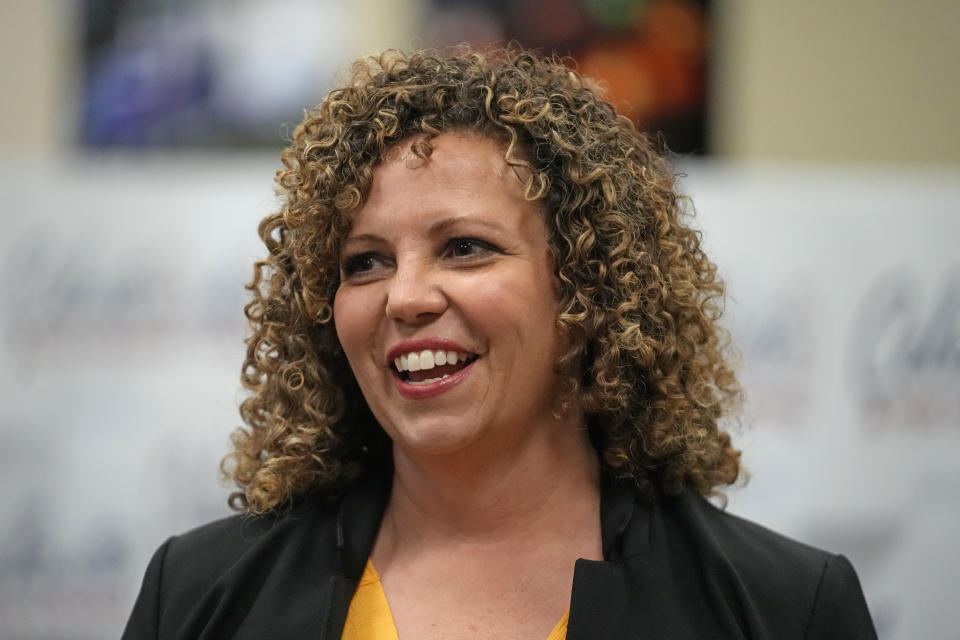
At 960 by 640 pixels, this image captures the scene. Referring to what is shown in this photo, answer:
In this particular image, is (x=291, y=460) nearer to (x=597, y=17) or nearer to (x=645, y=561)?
(x=645, y=561)

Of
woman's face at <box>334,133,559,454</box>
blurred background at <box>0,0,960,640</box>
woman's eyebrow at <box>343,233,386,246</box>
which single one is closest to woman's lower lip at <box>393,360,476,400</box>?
woman's face at <box>334,133,559,454</box>

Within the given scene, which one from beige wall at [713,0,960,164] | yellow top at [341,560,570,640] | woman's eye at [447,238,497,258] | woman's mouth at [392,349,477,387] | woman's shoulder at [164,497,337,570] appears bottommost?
yellow top at [341,560,570,640]

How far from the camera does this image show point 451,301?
1.46 metres

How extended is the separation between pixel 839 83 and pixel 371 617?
10.0 feet

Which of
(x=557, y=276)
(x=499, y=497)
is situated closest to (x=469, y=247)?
(x=557, y=276)

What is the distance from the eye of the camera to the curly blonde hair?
1543 millimetres

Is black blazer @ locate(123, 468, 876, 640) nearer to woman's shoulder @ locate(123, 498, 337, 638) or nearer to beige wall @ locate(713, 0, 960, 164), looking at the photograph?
woman's shoulder @ locate(123, 498, 337, 638)

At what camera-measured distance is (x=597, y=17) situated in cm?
378

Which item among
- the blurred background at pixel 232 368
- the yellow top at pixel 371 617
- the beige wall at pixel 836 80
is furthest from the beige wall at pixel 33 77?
the yellow top at pixel 371 617

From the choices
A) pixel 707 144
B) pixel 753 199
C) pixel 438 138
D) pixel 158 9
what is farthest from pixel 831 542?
pixel 158 9

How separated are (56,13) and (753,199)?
2.66 m

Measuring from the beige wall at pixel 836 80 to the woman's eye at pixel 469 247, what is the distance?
2.53m

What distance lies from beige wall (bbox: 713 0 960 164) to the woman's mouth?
262 centimetres

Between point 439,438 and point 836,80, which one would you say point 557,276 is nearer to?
point 439,438
